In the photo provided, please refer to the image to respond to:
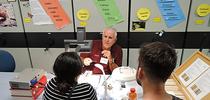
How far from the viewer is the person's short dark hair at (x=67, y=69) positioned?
1463 mm

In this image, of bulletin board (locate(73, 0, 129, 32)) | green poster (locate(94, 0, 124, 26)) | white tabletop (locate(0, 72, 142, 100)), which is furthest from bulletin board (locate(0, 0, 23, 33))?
green poster (locate(94, 0, 124, 26))

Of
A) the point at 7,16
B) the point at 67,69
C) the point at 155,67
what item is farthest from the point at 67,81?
the point at 7,16

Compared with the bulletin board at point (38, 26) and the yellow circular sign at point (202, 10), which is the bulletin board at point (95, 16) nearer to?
the bulletin board at point (38, 26)

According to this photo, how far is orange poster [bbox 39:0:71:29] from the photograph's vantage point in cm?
281

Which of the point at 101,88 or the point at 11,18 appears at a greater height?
the point at 11,18

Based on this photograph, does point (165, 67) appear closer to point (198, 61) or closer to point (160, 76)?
point (160, 76)

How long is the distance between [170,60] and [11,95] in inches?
58.5

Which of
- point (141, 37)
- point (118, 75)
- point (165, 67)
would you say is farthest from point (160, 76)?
point (141, 37)

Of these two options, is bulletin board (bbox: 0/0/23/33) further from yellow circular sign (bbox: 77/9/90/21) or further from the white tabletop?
the white tabletop

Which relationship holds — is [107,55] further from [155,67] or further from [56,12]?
[155,67]

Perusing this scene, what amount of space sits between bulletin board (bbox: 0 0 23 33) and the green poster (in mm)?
1073

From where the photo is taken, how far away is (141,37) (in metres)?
2.87

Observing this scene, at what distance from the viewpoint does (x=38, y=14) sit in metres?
2.87

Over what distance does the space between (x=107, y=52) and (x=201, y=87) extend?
1.11 metres
